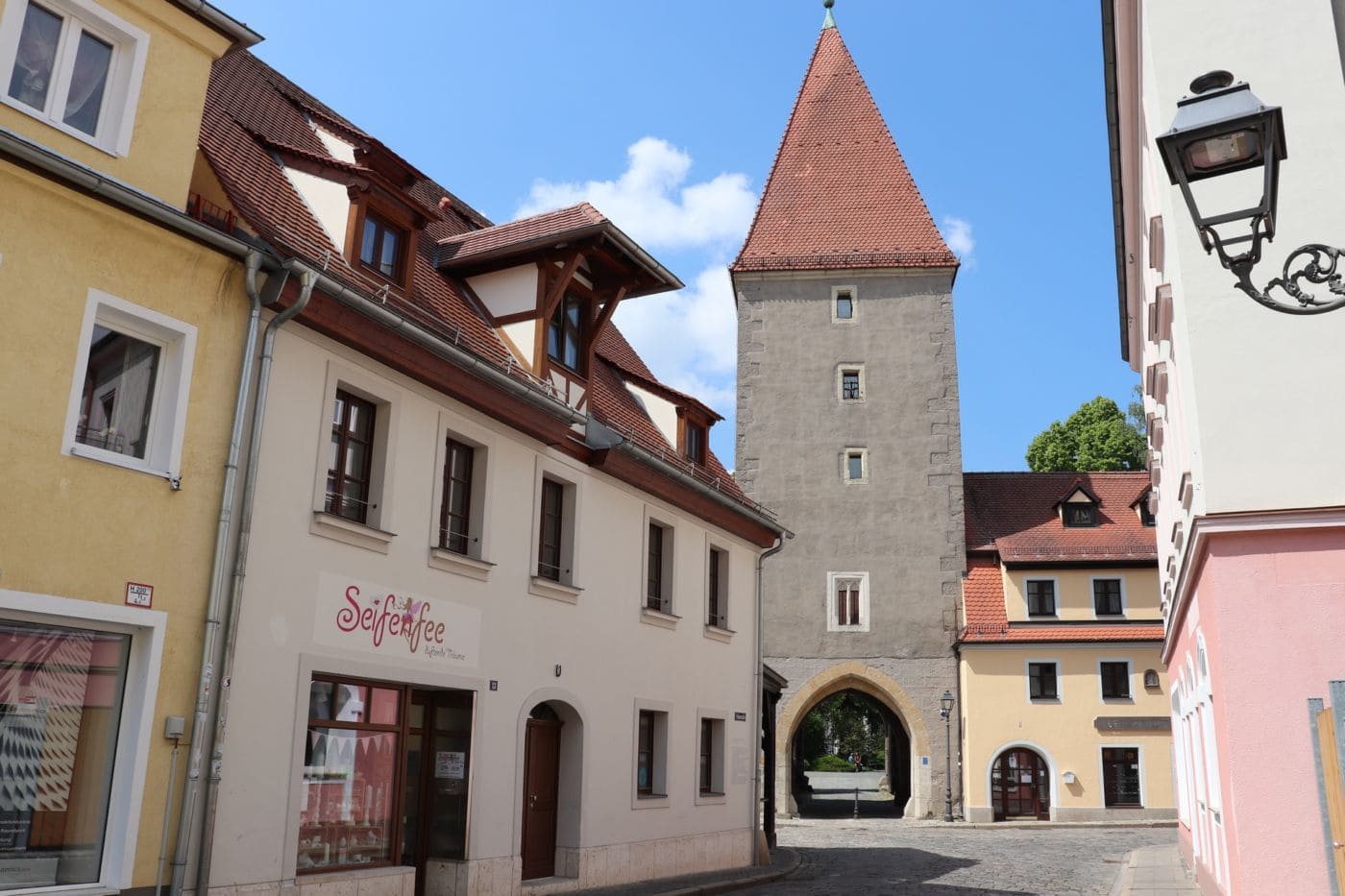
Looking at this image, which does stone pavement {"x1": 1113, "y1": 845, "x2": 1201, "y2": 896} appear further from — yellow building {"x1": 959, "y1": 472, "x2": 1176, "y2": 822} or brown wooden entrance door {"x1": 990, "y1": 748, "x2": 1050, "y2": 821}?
brown wooden entrance door {"x1": 990, "y1": 748, "x2": 1050, "y2": 821}

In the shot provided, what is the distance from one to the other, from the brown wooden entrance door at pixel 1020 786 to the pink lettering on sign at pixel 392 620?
89.2ft

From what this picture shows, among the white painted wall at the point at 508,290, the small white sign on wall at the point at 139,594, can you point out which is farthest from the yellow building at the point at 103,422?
the white painted wall at the point at 508,290

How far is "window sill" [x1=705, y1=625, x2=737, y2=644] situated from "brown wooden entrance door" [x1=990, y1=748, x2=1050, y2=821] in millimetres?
18597

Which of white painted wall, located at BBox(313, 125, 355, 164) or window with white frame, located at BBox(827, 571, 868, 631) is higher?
white painted wall, located at BBox(313, 125, 355, 164)

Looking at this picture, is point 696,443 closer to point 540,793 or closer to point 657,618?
point 657,618

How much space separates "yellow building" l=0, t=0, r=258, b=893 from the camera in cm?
871

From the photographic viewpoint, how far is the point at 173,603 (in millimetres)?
9750

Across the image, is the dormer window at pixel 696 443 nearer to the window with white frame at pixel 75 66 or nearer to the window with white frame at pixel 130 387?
the window with white frame at pixel 130 387

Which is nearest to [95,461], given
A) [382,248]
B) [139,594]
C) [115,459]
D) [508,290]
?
[115,459]

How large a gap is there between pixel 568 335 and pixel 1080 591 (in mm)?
25182

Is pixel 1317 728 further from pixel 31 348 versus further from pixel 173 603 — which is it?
pixel 31 348

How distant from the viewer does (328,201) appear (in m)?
13.1

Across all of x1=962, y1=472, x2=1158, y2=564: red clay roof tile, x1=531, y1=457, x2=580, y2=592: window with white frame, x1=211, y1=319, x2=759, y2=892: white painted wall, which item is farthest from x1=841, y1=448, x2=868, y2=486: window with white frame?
x1=531, y1=457, x2=580, y2=592: window with white frame

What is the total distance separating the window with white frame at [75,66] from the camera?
917cm
